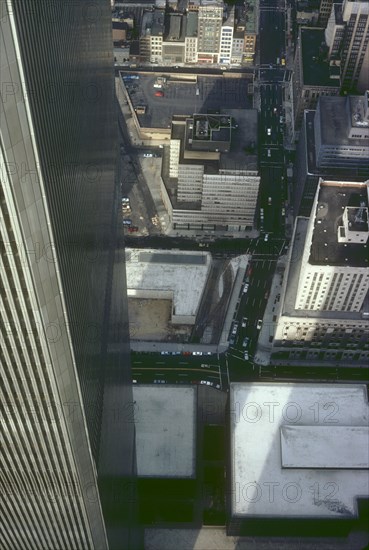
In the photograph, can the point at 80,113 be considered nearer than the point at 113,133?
Yes

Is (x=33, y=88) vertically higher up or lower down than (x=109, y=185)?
higher up

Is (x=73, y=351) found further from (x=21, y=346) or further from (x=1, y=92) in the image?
(x=1, y=92)

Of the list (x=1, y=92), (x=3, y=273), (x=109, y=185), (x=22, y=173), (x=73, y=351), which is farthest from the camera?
(x=109, y=185)

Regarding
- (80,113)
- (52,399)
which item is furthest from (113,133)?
(52,399)

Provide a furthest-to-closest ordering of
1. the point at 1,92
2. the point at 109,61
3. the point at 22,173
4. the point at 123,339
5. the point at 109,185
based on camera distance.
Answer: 1. the point at 123,339
2. the point at 109,185
3. the point at 109,61
4. the point at 22,173
5. the point at 1,92

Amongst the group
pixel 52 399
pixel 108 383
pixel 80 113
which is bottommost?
pixel 108 383

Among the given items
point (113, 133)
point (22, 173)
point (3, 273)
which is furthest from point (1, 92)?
point (113, 133)
